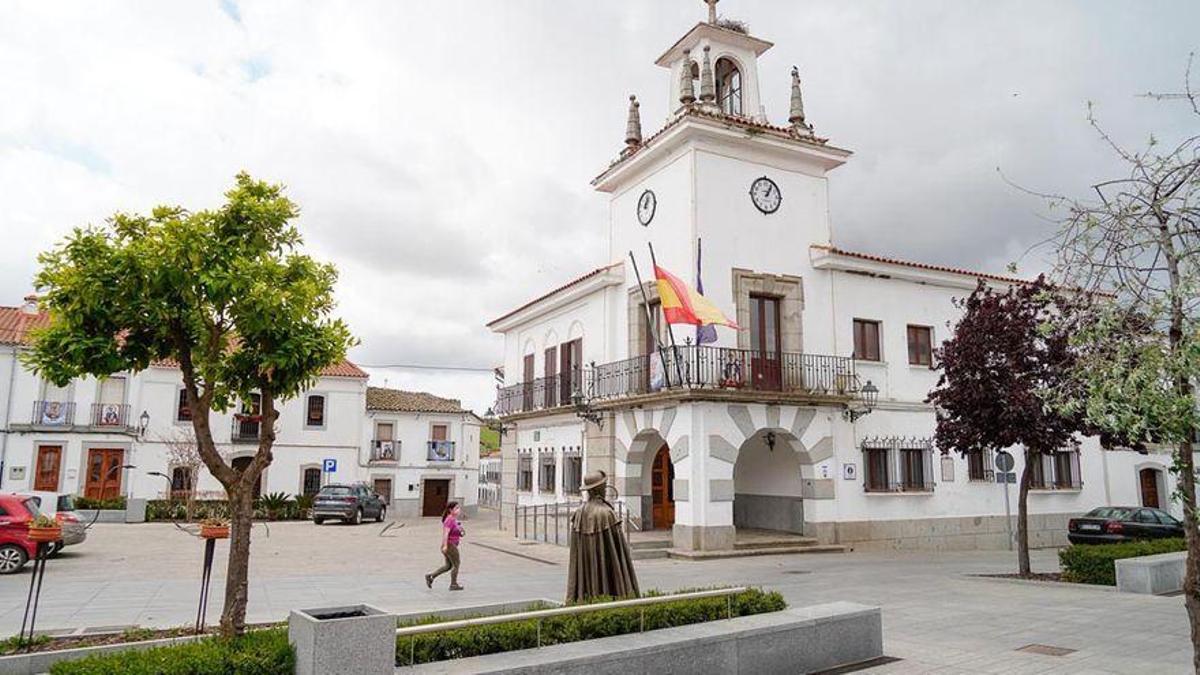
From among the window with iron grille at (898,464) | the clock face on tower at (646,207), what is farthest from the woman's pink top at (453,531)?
the window with iron grille at (898,464)

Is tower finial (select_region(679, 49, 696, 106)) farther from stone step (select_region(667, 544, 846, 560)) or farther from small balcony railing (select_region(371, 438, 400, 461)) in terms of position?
small balcony railing (select_region(371, 438, 400, 461))

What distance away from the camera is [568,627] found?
6.63m

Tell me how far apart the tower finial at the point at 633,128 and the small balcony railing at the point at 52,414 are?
968 inches

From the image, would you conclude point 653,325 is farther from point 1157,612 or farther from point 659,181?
point 1157,612

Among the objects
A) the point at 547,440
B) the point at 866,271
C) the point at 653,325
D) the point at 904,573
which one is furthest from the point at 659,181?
the point at 904,573

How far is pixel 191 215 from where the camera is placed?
662cm

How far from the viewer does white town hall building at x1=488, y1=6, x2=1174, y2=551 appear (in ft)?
57.1

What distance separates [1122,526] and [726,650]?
1608 centimetres

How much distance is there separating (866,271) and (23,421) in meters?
30.7

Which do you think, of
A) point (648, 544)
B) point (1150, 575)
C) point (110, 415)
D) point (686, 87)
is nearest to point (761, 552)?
point (648, 544)

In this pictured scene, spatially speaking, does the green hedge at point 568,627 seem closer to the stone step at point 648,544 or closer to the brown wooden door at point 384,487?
the stone step at point 648,544

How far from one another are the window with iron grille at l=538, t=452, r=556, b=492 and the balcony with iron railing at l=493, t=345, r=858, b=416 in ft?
9.77

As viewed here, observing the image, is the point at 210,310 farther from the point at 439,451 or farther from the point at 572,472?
the point at 439,451

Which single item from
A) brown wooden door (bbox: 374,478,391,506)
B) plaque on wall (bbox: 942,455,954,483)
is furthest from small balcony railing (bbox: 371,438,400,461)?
plaque on wall (bbox: 942,455,954,483)
